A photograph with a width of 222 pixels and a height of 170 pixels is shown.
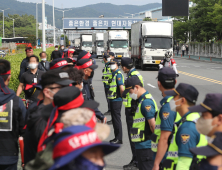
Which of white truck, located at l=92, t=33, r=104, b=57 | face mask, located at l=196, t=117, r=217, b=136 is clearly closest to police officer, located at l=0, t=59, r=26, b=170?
face mask, located at l=196, t=117, r=217, b=136

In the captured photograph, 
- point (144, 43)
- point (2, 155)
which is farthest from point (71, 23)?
point (2, 155)

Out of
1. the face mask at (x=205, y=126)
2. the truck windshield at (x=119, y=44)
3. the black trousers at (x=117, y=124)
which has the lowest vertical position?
the black trousers at (x=117, y=124)

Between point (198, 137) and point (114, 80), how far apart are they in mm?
5352

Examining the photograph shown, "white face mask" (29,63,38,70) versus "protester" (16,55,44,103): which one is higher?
"white face mask" (29,63,38,70)

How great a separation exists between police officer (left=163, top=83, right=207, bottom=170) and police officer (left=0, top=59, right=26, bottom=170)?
68.2 inches

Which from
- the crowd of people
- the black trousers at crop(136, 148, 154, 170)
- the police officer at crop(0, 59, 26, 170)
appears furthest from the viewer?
the black trousers at crop(136, 148, 154, 170)

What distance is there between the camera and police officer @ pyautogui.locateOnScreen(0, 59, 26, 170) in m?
4.01

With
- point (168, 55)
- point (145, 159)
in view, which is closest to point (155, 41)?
point (168, 55)

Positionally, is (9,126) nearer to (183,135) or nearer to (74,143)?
(183,135)

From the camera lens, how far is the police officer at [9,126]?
4.01 metres

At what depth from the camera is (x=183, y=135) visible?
3.25 metres

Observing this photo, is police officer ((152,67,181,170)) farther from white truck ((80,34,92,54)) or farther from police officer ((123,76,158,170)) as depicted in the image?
white truck ((80,34,92,54))

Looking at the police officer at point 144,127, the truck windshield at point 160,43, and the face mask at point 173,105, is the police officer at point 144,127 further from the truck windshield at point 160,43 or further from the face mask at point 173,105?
the truck windshield at point 160,43

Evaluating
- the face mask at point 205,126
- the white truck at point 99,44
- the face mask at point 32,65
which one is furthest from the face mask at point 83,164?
the white truck at point 99,44
